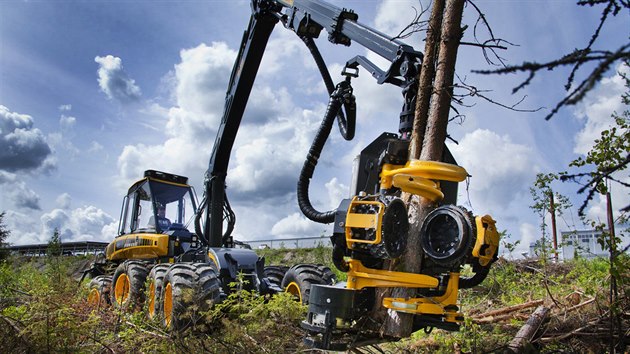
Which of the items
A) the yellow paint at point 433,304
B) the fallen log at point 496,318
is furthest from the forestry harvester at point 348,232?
the fallen log at point 496,318

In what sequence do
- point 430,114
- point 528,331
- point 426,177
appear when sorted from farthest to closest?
1. point 528,331
2. point 430,114
3. point 426,177

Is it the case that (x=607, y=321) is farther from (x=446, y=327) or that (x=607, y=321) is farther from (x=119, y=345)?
(x=119, y=345)

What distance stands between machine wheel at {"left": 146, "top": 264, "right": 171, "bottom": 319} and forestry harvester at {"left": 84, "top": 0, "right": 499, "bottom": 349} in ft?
0.06

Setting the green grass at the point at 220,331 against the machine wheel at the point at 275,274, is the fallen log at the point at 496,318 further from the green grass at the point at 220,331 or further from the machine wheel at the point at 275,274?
the machine wheel at the point at 275,274

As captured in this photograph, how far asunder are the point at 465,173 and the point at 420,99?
37.7 inches

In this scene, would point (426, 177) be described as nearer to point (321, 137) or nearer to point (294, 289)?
point (321, 137)

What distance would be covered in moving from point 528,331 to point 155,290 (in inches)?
200

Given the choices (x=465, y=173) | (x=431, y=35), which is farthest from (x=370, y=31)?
(x=465, y=173)

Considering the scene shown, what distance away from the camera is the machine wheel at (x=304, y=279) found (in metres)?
7.13

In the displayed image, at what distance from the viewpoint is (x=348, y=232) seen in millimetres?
4840

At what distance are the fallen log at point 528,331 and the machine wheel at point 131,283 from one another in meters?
5.55

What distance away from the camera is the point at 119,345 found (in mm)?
5645

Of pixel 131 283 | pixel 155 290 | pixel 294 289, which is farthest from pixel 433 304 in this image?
pixel 131 283

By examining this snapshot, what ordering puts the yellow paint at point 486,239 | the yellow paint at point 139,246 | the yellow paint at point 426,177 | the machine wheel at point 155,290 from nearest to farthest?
the yellow paint at point 486,239, the yellow paint at point 426,177, the machine wheel at point 155,290, the yellow paint at point 139,246
